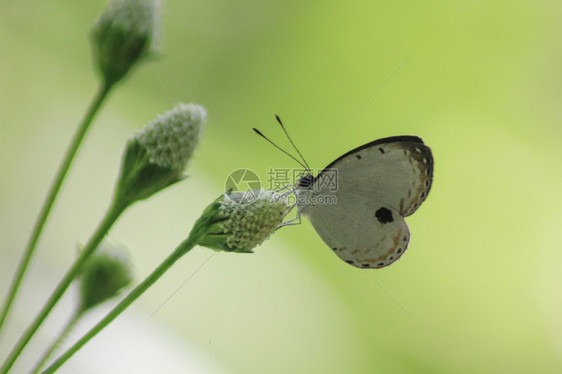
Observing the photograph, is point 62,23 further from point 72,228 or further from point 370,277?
point 370,277

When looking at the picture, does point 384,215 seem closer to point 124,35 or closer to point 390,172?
point 390,172

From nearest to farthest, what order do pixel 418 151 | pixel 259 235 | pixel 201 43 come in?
pixel 259 235
pixel 418 151
pixel 201 43

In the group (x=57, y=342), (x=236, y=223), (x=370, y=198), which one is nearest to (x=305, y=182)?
(x=370, y=198)

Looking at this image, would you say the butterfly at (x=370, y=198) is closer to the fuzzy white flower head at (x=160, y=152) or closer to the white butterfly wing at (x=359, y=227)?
the white butterfly wing at (x=359, y=227)

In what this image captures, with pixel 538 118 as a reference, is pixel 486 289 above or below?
below

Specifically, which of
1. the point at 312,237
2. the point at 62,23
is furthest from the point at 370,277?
the point at 62,23

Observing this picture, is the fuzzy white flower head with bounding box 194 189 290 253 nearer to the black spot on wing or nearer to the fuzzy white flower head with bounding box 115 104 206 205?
the fuzzy white flower head with bounding box 115 104 206 205
